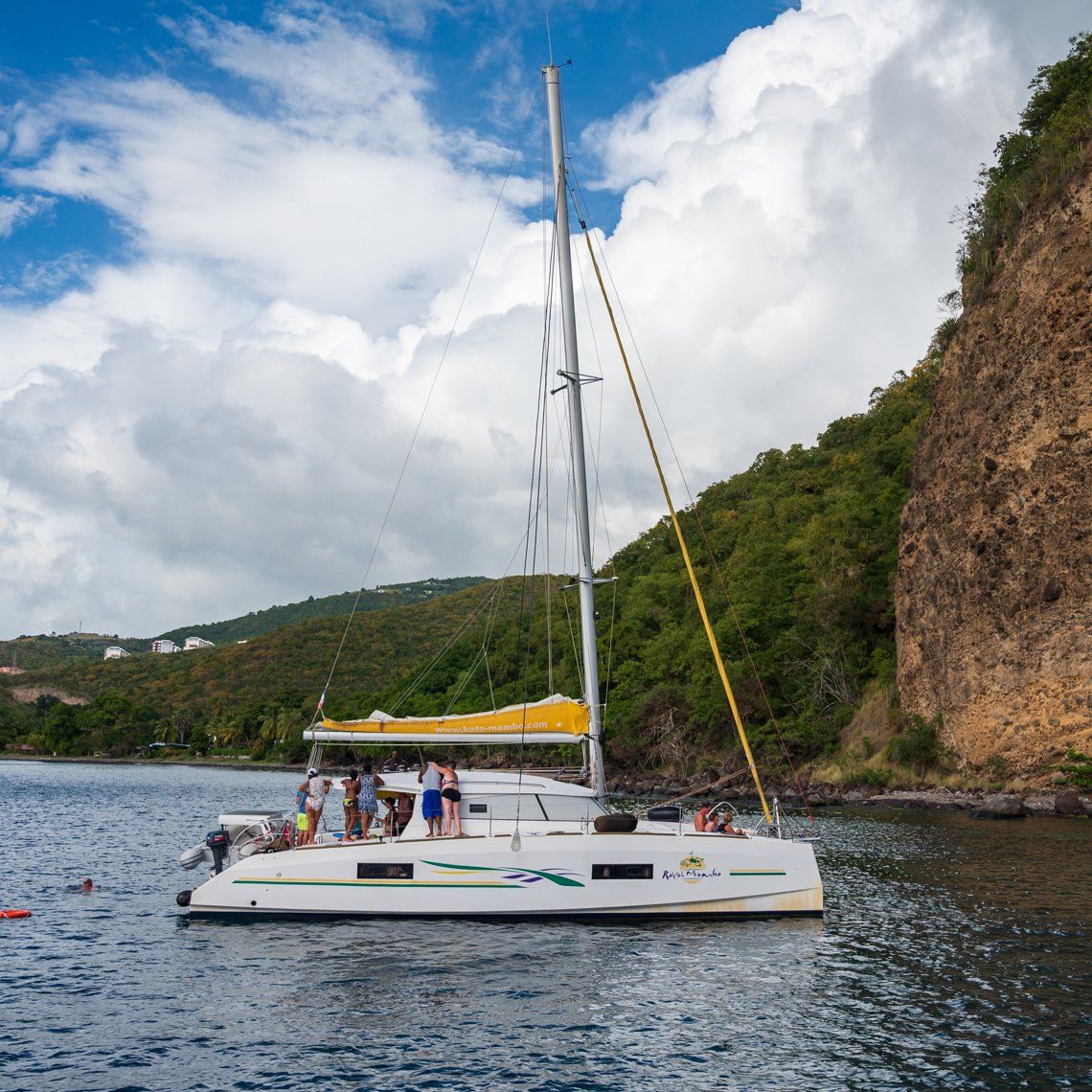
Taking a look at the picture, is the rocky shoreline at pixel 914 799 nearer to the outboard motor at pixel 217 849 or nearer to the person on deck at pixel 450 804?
the person on deck at pixel 450 804

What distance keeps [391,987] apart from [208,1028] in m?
2.72

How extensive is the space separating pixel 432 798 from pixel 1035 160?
148 feet

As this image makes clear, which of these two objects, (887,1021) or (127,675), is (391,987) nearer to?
(887,1021)

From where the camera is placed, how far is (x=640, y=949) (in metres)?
16.7

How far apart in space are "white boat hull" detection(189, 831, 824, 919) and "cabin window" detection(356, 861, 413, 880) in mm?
18

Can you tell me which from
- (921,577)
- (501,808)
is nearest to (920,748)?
(921,577)

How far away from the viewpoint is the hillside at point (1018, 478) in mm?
40969

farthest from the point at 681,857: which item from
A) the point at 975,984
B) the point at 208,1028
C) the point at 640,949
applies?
the point at 208,1028

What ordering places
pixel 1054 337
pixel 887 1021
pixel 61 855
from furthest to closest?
pixel 1054 337
pixel 61 855
pixel 887 1021

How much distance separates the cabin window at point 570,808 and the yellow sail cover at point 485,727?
3.94 ft

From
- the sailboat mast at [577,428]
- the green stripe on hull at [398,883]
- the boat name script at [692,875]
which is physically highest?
the sailboat mast at [577,428]

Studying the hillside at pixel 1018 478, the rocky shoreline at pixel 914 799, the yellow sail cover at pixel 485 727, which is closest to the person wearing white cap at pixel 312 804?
the yellow sail cover at pixel 485 727

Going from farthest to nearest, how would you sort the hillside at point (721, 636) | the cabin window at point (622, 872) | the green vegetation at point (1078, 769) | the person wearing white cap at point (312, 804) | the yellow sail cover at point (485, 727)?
the hillside at point (721, 636)
the green vegetation at point (1078, 769)
the person wearing white cap at point (312, 804)
the yellow sail cover at point (485, 727)
the cabin window at point (622, 872)

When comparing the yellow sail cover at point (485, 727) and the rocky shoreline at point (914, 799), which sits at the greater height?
the yellow sail cover at point (485, 727)
